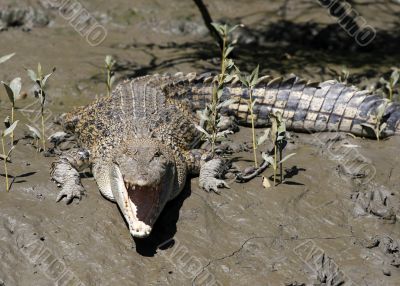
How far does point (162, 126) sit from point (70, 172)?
1122 mm

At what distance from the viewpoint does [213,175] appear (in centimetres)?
581

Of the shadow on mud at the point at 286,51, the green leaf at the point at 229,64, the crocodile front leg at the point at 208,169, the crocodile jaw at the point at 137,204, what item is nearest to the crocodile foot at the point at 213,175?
the crocodile front leg at the point at 208,169

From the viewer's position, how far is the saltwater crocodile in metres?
4.96

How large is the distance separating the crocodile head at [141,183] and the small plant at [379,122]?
2622 mm

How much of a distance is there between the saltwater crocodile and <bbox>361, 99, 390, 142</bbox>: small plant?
0.16ft

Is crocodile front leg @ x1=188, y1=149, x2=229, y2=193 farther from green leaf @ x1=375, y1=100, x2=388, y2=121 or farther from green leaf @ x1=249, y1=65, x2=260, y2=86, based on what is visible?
green leaf @ x1=375, y1=100, x2=388, y2=121

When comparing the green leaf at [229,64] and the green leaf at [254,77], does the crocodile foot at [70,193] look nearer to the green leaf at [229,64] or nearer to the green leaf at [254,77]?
the green leaf at [229,64]

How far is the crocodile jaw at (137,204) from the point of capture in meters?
4.64

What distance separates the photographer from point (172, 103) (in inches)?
273

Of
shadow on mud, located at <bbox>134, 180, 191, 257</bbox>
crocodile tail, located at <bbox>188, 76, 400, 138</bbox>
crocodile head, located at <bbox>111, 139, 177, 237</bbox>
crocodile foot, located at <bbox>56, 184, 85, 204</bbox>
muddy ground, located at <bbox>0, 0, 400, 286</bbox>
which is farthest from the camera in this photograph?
crocodile tail, located at <bbox>188, 76, 400, 138</bbox>

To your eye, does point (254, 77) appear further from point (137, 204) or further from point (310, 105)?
point (137, 204)

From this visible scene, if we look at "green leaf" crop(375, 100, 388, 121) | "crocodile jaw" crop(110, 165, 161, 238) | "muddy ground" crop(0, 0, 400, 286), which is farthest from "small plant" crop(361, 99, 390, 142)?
"crocodile jaw" crop(110, 165, 161, 238)

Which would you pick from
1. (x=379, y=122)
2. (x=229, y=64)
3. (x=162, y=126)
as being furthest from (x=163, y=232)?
(x=379, y=122)

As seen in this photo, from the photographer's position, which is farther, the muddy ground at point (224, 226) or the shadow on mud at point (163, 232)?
the shadow on mud at point (163, 232)
